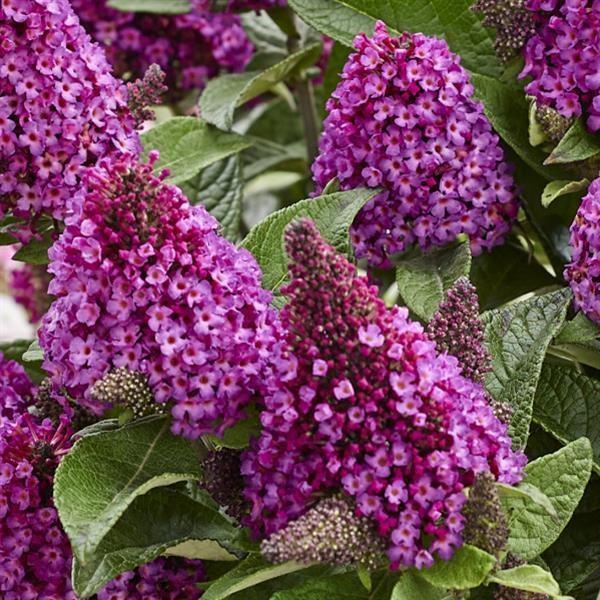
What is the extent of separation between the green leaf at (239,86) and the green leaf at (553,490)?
673mm

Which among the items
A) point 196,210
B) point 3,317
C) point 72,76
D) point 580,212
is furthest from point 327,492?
point 3,317

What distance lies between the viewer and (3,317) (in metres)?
2.80

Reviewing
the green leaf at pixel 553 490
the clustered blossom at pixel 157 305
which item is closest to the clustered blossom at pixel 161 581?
the clustered blossom at pixel 157 305

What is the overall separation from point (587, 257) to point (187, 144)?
56cm

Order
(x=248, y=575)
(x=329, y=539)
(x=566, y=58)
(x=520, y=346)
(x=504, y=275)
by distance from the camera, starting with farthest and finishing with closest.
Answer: (x=504, y=275) → (x=566, y=58) → (x=520, y=346) → (x=248, y=575) → (x=329, y=539)

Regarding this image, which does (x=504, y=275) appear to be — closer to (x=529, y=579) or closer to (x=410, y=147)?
(x=410, y=147)

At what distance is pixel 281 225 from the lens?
1159 millimetres

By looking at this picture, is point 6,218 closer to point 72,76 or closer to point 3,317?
point 72,76

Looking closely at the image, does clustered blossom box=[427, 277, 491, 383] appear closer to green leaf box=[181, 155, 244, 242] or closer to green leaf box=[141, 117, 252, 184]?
green leaf box=[141, 117, 252, 184]

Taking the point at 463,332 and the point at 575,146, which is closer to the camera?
the point at 463,332

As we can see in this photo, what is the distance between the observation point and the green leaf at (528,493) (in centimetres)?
91

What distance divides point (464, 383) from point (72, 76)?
507 mm

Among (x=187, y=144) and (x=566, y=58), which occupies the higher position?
(x=566, y=58)

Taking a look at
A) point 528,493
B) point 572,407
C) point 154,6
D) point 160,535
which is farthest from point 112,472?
point 154,6
